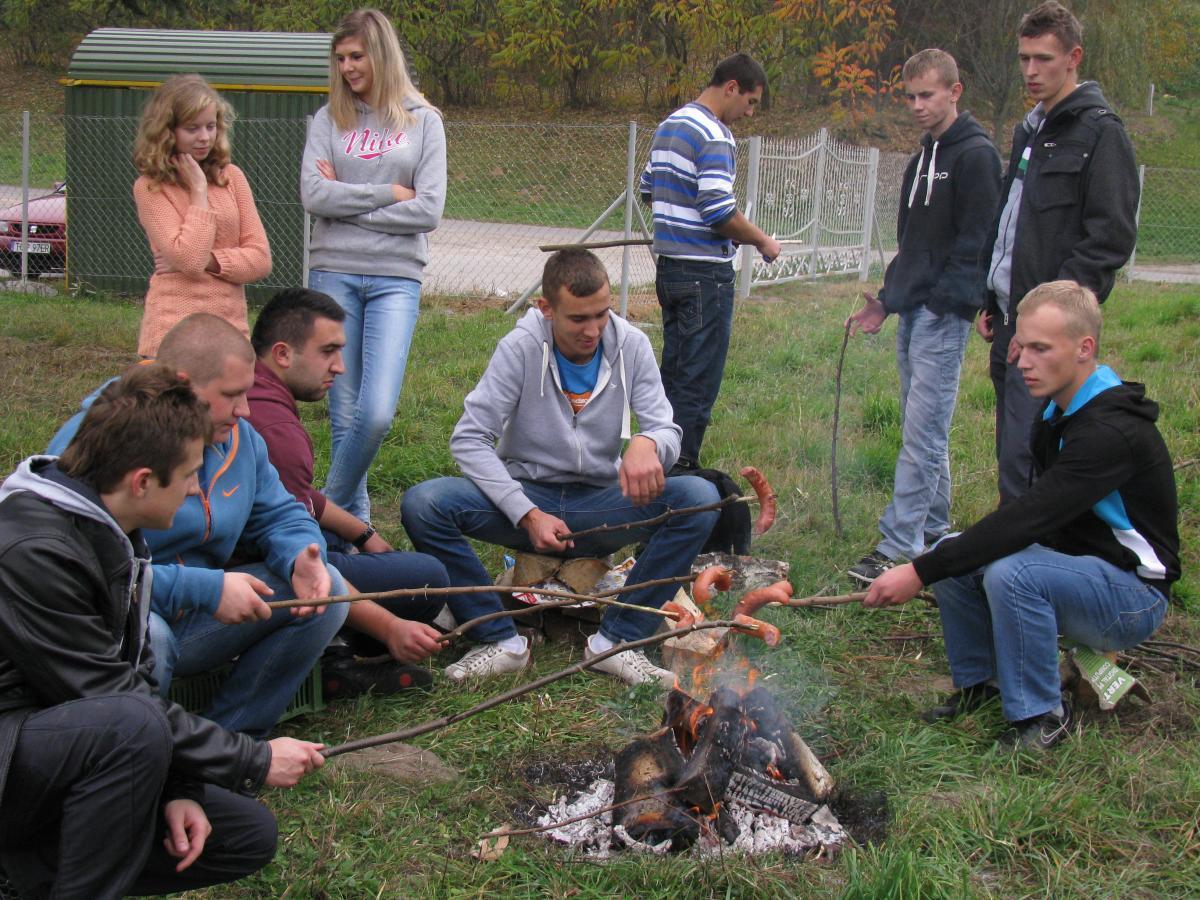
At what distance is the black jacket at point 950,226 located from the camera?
487 cm

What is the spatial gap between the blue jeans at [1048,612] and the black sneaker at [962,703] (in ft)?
0.74

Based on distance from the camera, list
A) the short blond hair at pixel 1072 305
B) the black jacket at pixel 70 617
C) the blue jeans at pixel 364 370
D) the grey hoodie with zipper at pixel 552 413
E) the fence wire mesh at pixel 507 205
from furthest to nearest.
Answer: the fence wire mesh at pixel 507 205 < the blue jeans at pixel 364 370 < the grey hoodie with zipper at pixel 552 413 < the short blond hair at pixel 1072 305 < the black jacket at pixel 70 617

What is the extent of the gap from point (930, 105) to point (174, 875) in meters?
4.25

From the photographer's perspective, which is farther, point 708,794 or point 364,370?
point 364,370

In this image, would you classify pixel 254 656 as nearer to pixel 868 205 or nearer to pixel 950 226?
pixel 950 226

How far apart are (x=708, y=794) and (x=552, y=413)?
1.68 m

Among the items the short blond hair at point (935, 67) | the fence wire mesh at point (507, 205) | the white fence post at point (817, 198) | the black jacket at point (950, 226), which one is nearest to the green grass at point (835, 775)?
the black jacket at point (950, 226)

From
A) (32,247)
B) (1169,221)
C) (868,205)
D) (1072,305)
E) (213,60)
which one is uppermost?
(213,60)

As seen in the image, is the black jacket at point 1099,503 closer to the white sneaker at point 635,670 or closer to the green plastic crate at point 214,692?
the white sneaker at point 635,670

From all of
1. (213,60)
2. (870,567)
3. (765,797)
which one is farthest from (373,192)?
(213,60)

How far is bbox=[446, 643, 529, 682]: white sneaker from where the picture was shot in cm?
395

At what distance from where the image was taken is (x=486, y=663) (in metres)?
3.99

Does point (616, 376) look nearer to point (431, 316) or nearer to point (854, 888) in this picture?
point (854, 888)

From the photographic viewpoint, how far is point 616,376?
4336 millimetres
